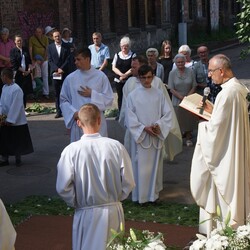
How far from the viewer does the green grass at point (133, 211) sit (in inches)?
366

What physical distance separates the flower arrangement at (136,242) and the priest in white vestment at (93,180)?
1.47 metres

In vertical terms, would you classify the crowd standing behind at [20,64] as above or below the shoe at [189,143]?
above

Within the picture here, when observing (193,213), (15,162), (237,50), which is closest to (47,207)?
(193,213)

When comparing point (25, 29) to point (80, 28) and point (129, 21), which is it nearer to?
point (80, 28)

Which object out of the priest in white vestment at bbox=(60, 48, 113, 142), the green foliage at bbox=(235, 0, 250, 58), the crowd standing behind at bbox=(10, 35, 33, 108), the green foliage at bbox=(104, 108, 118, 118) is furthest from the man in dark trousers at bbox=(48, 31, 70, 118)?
the priest in white vestment at bbox=(60, 48, 113, 142)

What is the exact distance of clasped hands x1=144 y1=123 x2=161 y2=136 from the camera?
32.1 feet

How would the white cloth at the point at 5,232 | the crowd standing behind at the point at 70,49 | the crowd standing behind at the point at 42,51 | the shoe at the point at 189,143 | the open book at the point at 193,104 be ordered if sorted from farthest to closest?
the crowd standing behind at the point at 42,51, the crowd standing behind at the point at 70,49, the shoe at the point at 189,143, the open book at the point at 193,104, the white cloth at the point at 5,232

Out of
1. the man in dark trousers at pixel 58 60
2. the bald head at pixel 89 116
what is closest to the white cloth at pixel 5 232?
the bald head at pixel 89 116

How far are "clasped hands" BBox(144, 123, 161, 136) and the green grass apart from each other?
0.99 meters

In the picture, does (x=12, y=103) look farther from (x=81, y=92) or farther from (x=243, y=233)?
(x=243, y=233)

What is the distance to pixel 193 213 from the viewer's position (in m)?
9.48

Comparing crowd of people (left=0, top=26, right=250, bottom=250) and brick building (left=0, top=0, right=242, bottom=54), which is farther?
brick building (left=0, top=0, right=242, bottom=54)

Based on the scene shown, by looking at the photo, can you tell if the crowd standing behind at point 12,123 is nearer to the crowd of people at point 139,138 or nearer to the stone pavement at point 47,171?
the crowd of people at point 139,138

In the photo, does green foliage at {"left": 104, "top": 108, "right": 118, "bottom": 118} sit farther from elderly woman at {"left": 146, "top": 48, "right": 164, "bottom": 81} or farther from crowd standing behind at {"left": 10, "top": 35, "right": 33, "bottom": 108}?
elderly woman at {"left": 146, "top": 48, "right": 164, "bottom": 81}
